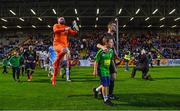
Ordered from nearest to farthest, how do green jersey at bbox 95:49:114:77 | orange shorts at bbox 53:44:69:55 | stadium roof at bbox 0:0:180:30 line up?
green jersey at bbox 95:49:114:77 < orange shorts at bbox 53:44:69:55 < stadium roof at bbox 0:0:180:30

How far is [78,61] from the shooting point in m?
51.9

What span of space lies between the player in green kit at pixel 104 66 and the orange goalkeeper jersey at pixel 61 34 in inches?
75.2

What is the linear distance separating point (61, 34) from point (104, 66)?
2.55 metres

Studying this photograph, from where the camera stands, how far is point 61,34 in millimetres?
14680

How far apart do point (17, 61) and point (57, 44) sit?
374 inches

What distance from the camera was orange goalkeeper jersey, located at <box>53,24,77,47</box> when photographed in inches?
568

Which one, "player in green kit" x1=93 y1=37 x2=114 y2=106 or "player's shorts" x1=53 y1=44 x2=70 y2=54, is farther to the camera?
"player's shorts" x1=53 y1=44 x2=70 y2=54

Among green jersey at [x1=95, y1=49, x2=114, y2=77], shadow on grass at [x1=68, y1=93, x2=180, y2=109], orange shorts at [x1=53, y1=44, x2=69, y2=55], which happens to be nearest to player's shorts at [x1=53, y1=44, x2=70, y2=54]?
orange shorts at [x1=53, y1=44, x2=69, y2=55]

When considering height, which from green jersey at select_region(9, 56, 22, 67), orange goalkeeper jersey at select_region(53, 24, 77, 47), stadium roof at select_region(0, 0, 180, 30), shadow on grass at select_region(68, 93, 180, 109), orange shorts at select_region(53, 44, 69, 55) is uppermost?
stadium roof at select_region(0, 0, 180, 30)

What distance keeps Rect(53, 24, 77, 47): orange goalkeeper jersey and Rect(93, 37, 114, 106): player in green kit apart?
1.91 meters

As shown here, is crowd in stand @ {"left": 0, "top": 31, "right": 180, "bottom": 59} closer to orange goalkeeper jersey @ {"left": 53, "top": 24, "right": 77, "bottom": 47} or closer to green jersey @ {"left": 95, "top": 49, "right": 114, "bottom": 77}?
orange goalkeeper jersey @ {"left": 53, "top": 24, "right": 77, "bottom": 47}

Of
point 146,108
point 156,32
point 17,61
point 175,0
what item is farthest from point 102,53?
point 156,32

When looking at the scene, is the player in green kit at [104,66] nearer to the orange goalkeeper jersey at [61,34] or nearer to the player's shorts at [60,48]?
the orange goalkeeper jersey at [61,34]

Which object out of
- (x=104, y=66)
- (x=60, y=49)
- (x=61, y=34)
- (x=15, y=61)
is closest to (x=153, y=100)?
(x=104, y=66)
